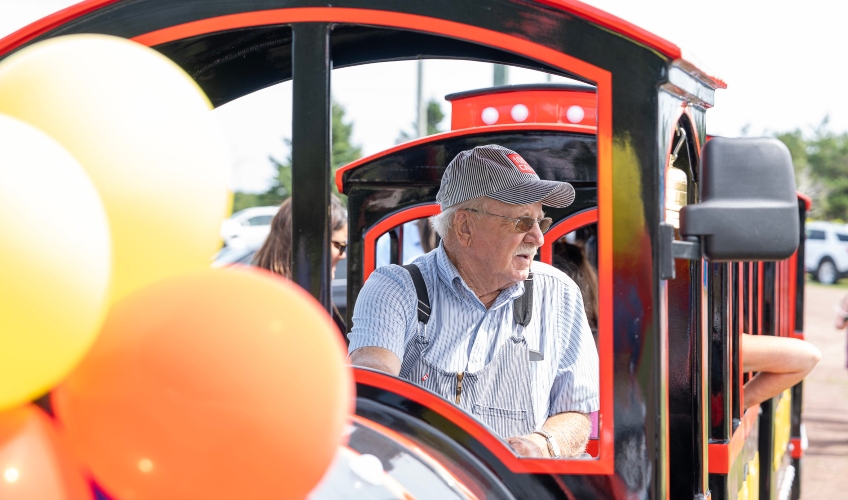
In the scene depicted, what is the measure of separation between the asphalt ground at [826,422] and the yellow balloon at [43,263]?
21.6ft

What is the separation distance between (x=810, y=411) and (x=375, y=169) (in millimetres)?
7733

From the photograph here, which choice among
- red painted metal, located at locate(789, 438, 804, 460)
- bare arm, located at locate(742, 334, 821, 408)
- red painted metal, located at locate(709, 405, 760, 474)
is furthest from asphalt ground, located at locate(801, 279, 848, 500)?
red painted metal, located at locate(709, 405, 760, 474)

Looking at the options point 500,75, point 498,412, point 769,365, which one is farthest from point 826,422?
point 498,412

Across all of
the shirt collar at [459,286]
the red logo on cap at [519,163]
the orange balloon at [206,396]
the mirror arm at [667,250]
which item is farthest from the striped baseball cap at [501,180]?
the orange balloon at [206,396]

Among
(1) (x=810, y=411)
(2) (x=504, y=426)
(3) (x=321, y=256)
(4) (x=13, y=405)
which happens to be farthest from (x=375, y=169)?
(1) (x=810, y=411)

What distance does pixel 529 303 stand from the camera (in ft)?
8.98

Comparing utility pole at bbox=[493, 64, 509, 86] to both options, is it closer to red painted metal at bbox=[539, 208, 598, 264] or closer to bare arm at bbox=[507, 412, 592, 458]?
red painted metal at bbox=[539, 208, 598, 264]

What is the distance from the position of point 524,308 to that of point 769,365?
125 cm

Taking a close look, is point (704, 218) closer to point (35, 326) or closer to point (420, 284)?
point (35, 326)

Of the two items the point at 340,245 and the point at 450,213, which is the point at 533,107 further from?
the point at 340,245

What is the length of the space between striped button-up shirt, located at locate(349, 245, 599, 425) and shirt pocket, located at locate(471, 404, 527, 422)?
0.17 feet

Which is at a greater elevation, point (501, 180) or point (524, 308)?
point (501, 180)

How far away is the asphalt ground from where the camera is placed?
6906 millimetres

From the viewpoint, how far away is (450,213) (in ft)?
9.55
